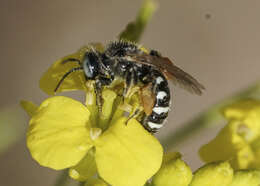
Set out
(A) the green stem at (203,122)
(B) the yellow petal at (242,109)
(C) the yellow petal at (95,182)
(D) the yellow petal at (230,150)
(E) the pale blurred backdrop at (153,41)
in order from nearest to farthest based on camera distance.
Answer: (C) the yellow petal at (95,182) → (D) the yellow petal at (230,150) → (B) the yellow petal at (242,109) → (A) the green stem at (203,122) → (E) the pale blurred backdrop at (153,41)

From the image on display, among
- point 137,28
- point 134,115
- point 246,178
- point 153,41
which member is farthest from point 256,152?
point 153,41

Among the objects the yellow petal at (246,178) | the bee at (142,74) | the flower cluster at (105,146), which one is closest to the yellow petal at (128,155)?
the flower cluster at (105,146)

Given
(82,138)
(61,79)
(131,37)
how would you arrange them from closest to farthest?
1. (82,138)
2. (61,79)
3. (131,37)

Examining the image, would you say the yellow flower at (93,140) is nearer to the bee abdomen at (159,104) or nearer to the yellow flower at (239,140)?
the bee abdomen at (159,104)

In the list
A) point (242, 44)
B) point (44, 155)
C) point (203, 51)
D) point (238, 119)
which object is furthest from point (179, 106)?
point (44, 155)

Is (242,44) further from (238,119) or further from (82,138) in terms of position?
(82,138)

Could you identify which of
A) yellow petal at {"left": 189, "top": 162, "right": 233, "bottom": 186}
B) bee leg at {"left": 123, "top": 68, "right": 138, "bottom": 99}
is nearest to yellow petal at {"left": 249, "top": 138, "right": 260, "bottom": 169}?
yellow petal at {"left": 189, "top": 162, "right": 233, "bottom": 186}

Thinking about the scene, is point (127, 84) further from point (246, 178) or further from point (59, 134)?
point (246, 178)
